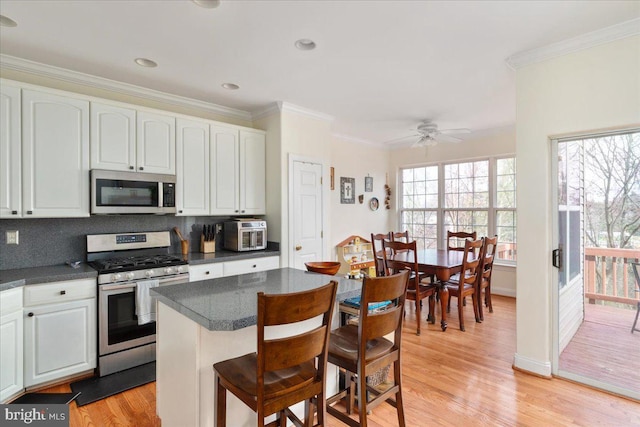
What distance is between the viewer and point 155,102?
3.62 m

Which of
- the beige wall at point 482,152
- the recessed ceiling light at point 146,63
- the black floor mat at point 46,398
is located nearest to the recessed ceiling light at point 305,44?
the recessed ceiling light at point 146,63

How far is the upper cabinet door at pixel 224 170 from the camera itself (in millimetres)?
3752

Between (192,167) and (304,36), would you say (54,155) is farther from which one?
(304,36)

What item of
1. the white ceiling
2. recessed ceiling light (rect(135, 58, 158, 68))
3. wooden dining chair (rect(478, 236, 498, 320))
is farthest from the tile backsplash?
wooden dining chair (rect(478, 236, 498, 320))

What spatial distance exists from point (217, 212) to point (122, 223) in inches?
37.4

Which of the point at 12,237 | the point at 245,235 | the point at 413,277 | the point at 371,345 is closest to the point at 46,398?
the point at 12,237

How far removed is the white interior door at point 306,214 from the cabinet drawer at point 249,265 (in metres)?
0.28

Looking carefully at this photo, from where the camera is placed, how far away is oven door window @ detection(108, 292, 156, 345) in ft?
9.08

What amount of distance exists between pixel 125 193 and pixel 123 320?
115cm

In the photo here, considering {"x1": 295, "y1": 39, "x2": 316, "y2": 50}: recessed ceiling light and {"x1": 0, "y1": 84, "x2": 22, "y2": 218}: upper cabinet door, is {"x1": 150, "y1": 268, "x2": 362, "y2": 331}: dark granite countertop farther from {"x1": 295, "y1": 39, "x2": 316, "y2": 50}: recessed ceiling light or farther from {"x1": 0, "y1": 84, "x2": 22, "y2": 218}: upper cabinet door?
{"x1": 295, "y1": 39, "x2": 316, "y2": 50}: recessed ceiling light

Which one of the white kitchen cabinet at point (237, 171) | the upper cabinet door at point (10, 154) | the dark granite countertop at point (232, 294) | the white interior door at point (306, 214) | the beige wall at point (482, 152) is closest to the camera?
the dark granite countertop at point (232, 294)

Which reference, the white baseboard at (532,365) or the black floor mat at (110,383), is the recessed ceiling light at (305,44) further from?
the white baseboard at (532,365)

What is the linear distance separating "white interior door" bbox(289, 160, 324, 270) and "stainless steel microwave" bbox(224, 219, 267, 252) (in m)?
0.36

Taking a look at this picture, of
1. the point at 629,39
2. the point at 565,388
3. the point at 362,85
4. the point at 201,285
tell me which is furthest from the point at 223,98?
the point at 565,388
